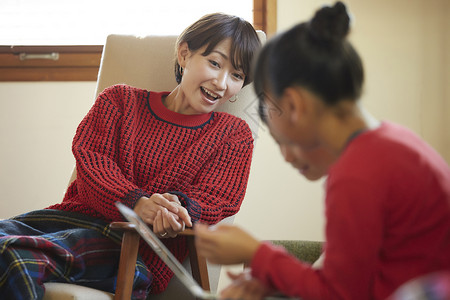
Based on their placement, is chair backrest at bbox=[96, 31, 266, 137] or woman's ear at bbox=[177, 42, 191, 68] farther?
chair backrest at bbox=[96, 31, 266, 137]

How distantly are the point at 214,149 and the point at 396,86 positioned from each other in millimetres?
1152

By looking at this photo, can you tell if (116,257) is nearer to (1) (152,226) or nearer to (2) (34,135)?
(1) (152,226)

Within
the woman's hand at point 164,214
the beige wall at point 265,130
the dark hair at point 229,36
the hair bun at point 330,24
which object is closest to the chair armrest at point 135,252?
the woman's hand at point 164,214

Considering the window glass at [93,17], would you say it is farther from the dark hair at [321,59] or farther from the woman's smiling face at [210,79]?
the dark hair at [321,59]

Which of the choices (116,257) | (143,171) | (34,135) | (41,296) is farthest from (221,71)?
(34,135)

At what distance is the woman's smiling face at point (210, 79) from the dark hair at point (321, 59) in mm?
872

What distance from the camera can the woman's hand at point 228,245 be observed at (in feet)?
2.61

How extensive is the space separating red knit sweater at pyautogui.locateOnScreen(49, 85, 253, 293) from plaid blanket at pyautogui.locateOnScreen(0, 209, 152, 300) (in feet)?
0.19

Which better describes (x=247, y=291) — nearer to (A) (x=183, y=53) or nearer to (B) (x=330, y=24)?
(B) (x=330, y=24)

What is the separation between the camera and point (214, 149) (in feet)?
5.69

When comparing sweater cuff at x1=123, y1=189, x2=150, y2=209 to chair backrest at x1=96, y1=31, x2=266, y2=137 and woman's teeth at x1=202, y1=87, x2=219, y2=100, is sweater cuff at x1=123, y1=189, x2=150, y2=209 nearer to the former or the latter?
woman's teeth at x1=202, y1=87, x2=219, y2=100

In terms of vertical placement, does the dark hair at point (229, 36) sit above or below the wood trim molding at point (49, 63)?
above

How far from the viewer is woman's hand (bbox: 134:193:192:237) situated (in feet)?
4.69


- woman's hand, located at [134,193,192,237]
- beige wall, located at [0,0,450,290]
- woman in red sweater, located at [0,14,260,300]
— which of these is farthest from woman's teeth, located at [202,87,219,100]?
beige wall, located at [0,0,450,290]
